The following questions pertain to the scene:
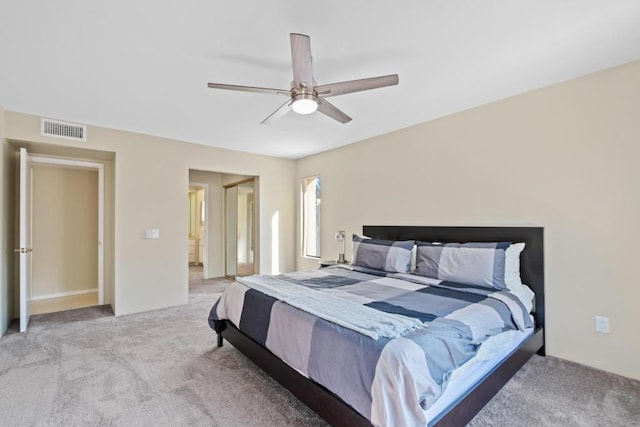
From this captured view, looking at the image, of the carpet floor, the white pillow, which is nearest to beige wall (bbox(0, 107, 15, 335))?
the carpet floor

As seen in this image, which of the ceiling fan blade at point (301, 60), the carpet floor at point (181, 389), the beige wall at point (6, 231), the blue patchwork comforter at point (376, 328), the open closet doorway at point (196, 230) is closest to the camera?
the blue patchwork comforter at point (376, 328)

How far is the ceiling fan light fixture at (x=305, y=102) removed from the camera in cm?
204

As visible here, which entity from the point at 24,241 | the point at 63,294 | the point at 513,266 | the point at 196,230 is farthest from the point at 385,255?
the point at 196,230

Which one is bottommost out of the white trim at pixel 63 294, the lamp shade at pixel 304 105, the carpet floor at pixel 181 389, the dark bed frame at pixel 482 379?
the carpet floor at pixel 181 389

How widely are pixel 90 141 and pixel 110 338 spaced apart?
7.83 ft

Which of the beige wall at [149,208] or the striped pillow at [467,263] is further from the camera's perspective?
the beige wall at [149,208]

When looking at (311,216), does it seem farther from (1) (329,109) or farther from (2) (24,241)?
(2) (24,241)

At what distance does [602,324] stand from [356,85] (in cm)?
278

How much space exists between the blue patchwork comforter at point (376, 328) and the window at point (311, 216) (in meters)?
2.46

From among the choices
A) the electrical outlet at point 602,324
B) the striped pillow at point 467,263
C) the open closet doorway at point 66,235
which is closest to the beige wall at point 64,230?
the open closet doorway at point 66,235

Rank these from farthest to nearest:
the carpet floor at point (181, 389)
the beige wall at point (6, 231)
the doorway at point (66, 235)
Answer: the doorway at point (66, 235)
the beige wall at point (6, 231)
the carpet floor at point (181, 389)

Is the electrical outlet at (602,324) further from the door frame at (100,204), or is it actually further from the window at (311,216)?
the door frame at (100,204)

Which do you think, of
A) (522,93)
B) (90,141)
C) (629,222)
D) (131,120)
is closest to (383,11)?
(522,93)

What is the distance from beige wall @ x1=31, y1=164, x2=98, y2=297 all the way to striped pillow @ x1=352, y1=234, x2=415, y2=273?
4.50 metres
